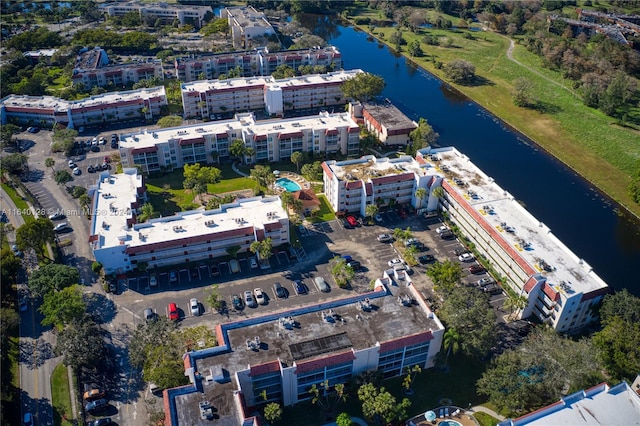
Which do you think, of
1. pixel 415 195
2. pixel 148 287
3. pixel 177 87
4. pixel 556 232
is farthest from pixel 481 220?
pixel 177 87

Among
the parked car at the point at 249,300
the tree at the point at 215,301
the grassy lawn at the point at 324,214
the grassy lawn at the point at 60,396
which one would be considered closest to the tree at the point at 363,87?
the grassy lawn at the point at 324,214

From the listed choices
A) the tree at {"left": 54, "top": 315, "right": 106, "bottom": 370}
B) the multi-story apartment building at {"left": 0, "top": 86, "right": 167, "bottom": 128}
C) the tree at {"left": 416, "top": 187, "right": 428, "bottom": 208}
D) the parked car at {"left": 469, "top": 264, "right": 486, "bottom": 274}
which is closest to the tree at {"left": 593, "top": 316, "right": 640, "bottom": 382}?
the parked car at {"left": 469, "top": 264, "right": 486, "bottom": 274}

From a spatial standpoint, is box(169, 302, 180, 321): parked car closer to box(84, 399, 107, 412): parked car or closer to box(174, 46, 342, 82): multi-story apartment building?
box(84, 399, 107, 412): parked car

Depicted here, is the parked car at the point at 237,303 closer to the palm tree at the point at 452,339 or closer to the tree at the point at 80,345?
the tree at the point at 80,345

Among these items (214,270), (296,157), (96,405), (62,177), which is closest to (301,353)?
(96,405)

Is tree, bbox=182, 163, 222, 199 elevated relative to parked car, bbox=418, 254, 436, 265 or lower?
elevated

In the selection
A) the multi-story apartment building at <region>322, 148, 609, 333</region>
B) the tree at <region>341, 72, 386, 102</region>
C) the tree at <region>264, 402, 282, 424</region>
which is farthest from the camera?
the tree at <region>341, 72, 386, 102</region>

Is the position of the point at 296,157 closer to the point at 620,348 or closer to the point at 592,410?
the point at 620,348
